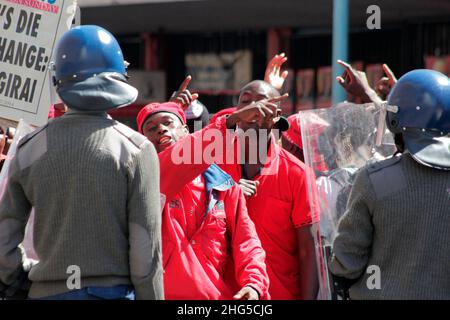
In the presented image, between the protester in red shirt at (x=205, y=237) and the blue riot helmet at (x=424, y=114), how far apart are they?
3.10 feet

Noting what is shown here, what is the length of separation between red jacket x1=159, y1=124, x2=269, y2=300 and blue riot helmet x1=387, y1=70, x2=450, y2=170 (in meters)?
0.94

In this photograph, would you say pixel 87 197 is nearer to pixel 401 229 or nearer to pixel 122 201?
pixel 122 201

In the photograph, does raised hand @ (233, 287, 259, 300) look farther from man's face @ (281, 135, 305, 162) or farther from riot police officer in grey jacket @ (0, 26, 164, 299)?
man's face @ (281, 135, 305, 162)

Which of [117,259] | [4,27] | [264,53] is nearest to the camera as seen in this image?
[117,259]

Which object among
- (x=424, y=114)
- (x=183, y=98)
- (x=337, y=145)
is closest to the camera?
(x=424, y=114)

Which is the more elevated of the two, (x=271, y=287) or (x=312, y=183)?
(x=312, y=183)

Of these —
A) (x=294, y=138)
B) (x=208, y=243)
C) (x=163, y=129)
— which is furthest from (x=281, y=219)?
(x=294, y=138)

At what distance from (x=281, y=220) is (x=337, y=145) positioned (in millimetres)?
673

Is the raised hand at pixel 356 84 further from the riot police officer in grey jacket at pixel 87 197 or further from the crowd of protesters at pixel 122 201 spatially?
the riot police officer in grey jacket at pixel 87 197

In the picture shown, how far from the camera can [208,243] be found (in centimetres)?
449

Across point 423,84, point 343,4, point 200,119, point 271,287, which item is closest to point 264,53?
point 343,4
